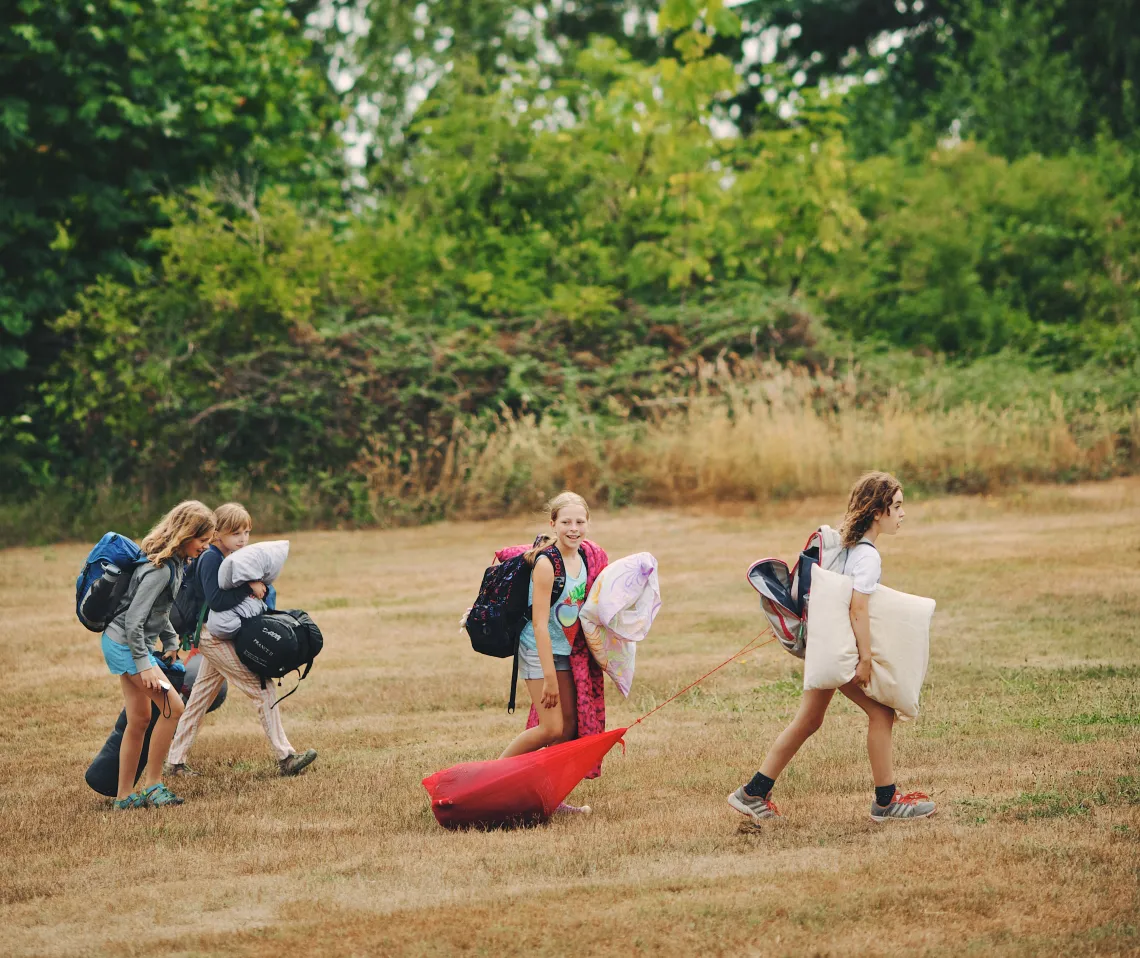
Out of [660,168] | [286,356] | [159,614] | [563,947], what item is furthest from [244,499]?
[563,947]

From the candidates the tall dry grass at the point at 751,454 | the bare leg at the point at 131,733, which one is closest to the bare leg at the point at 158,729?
the bare leg at the point at 131,733

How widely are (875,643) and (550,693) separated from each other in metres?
1.47

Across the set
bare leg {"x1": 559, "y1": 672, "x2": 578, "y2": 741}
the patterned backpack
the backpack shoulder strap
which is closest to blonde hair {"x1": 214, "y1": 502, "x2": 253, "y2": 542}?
the backpack shoulder strap

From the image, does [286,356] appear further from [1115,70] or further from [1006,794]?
[1115,70]

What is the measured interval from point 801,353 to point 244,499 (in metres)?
7.98

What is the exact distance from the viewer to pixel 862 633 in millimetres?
6074

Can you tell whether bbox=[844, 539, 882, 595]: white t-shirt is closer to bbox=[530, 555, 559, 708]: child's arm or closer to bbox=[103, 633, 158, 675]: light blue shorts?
bbox=[530, 555, 559, 708]: child's arm

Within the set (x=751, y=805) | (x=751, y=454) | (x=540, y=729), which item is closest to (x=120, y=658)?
(x=540, y=729)

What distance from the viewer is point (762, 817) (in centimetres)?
625

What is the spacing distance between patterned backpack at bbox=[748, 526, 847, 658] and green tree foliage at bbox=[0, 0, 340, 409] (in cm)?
1620

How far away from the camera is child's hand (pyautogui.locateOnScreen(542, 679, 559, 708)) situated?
6559 millimetres

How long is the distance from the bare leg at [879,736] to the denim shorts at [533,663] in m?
1.30

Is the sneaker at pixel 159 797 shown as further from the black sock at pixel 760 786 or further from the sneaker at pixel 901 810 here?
the sneaker at pixel 901 810

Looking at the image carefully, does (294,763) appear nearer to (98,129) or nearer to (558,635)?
(558,635)
